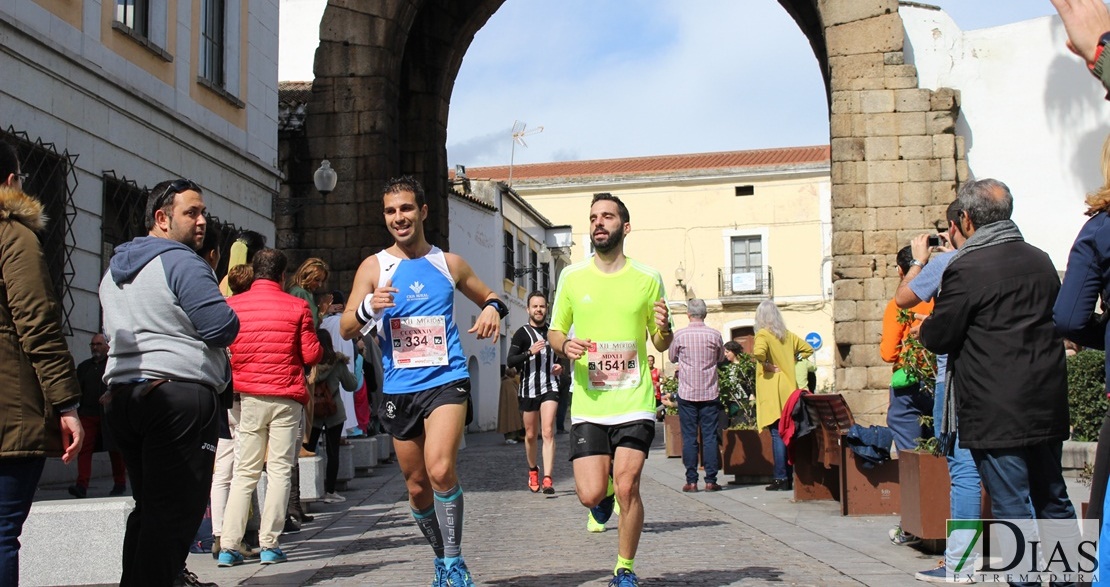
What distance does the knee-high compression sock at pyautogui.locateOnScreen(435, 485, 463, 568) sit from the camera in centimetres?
543

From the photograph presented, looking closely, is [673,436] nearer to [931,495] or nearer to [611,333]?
[931,495]

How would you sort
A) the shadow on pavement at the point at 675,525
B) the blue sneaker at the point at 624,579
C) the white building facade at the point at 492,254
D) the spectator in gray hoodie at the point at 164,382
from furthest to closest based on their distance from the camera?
1. the white building facade at the point at 492,254
2. the shadow on pavement at the point at 675,525
3. the blue sneaker at the point at 624,579
4. the spectator in gray hoodie at the point at 164,382

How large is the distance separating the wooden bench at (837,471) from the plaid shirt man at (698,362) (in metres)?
1.42

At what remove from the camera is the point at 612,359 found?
5746 mm

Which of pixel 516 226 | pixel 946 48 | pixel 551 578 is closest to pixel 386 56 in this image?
pixel 946 48

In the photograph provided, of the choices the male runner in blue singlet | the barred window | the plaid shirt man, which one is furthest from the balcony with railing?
the male runner in blue singlet

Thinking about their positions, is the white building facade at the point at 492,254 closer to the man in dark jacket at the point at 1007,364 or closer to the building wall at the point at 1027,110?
the building wall at the point at 1027,110

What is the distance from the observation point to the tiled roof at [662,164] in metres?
47.4

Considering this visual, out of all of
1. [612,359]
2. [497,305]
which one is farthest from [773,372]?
[497,305]

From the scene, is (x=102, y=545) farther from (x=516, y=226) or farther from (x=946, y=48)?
(x=516, y=226)

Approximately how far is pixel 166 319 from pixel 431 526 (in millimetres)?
1533

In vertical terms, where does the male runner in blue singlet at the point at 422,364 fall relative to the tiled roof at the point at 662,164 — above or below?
below

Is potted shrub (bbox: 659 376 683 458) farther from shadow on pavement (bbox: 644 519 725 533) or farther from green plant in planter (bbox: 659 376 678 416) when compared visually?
shadow on pavement (bbox: 644 519 725 533)

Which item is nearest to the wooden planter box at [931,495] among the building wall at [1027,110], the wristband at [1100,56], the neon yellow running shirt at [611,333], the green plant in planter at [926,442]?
the green plant in planter at [926,442]
